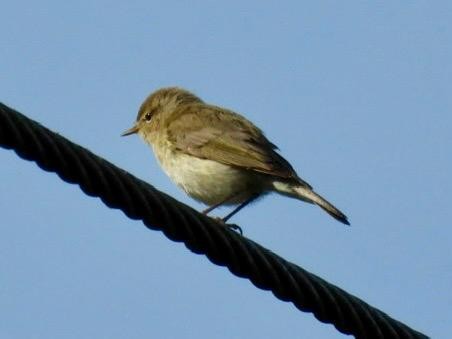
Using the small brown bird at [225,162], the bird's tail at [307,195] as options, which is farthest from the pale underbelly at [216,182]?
the bird's tail at [307,195]

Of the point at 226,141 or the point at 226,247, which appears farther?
the point at 226,141

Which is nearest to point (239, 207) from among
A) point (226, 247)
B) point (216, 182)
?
point (216, 182)

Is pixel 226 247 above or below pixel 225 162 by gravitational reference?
below

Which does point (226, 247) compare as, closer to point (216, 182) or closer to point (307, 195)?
point (307, 195)

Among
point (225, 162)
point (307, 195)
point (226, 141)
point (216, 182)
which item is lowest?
point (307, 195)

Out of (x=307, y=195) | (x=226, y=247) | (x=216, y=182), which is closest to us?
(x=226, y=247)

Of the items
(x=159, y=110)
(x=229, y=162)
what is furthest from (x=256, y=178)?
(x=159, y=110)

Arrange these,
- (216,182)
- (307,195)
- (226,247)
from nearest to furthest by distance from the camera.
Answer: (226,247) < (307,195) < (216,182)

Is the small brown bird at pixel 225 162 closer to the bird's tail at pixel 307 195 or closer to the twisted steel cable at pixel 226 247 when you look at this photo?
the bird's tail at pixel 307 195
